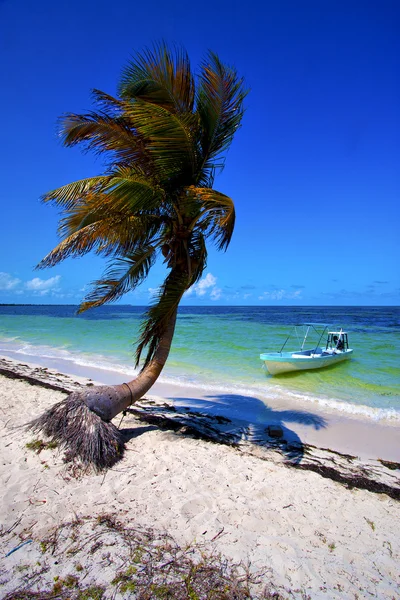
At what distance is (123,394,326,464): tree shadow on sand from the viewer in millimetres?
6531

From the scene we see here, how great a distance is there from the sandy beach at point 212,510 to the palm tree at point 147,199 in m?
0.58

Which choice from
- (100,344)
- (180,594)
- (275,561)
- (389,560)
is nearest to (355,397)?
(389,560)

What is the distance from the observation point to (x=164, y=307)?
18.1ft

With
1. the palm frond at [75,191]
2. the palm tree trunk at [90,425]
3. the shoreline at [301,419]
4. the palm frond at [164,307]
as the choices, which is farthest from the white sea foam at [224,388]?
the palm frond at [75,191]

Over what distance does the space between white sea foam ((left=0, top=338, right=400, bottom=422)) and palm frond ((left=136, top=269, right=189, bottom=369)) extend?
4.55 meters

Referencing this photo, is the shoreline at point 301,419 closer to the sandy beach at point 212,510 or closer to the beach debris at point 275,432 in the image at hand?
the beach debris at point 275,432

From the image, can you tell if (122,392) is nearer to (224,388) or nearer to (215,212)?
(215,212)

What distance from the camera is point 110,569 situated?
2.75 meters

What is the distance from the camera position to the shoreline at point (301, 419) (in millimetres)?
6785

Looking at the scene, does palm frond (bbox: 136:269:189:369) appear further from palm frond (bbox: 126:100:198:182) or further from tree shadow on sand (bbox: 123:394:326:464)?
tree shadow on sand (bbox: 123:394:326:464)

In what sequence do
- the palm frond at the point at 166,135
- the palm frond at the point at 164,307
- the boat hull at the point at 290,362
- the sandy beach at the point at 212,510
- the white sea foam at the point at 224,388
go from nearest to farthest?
the sandy beach at the point at 212,510
the palm frond at the point at 166,135
the palm frond at the point at 164,307
the white sea foam at the point at 224,388
the boat hull at the point at 290,362

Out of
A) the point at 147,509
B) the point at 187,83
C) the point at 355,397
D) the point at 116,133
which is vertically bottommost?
the point at 355,397

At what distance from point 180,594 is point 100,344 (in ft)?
68.3

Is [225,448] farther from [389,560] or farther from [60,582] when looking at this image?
[60,582]
